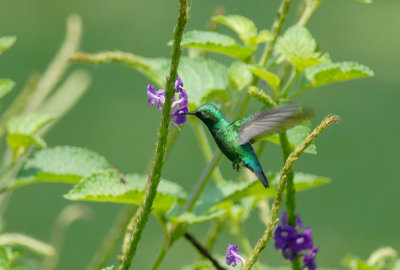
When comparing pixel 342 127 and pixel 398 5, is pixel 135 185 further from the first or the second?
pixel 398 5

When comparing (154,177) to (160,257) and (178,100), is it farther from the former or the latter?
(160,257)

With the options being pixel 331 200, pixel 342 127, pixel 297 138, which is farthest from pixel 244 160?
pixel 342 127

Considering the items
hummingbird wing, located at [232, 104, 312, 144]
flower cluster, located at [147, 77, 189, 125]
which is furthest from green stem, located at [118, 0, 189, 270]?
hummingbird wing, located at [232, 104, 312, 144]

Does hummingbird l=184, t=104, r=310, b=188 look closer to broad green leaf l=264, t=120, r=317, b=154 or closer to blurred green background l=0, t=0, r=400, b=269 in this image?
broad green leaf l=264, t=120, r=317, b=154

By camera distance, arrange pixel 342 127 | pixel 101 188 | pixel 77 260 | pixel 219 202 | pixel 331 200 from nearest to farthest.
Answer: pixel 101 188, pixel 219 202, pixel 77 260, pixel 331 200, pixel 342 127

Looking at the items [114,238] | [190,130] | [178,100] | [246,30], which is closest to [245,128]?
[178,100]

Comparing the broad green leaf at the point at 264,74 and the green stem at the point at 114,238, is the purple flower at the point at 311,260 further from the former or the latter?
the green stem at the point at 114,238
